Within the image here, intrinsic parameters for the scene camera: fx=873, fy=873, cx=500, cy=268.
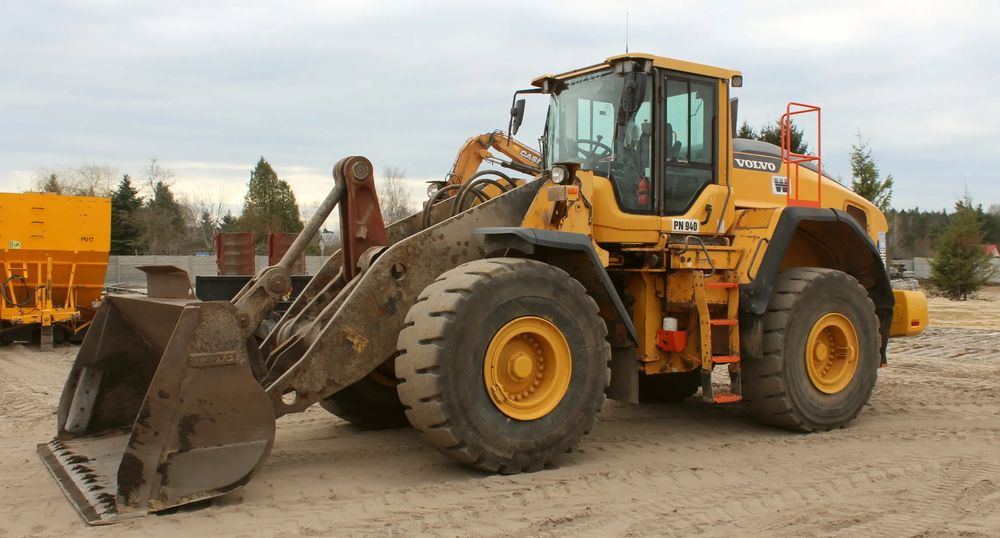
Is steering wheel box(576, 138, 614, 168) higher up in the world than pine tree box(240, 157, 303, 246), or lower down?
lower down

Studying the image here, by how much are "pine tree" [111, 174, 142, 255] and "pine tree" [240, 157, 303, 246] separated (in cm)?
562

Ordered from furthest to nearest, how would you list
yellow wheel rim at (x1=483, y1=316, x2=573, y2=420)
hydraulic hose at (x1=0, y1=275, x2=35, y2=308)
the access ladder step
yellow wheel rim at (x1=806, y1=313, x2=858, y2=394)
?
hydraulic hose at (x1=0, y1=275, x2=35, y2=308) → yellow wheel rim at (x1=806, y1=313, x2=858, y2=394) → the access ladder step → yellow wheel rim at (x1=483, y1=316, x2=573, y2=420)

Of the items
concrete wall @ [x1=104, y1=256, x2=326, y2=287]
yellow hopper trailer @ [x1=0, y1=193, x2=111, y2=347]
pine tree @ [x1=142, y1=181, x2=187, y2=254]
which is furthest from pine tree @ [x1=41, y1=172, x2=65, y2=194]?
yellow hopper trailer @ [x1=0, y1=193, x2=111, y2=347]

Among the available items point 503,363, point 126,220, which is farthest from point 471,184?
point 126,220

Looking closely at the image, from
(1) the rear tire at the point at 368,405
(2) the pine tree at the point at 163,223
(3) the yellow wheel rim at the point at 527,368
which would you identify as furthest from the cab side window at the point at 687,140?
(2) the pine tree at the point at 163,223

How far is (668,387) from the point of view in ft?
28.3

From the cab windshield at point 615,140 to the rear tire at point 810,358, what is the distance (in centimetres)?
145

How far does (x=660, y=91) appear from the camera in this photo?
22.5ft

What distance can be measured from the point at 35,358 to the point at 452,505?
11291mm

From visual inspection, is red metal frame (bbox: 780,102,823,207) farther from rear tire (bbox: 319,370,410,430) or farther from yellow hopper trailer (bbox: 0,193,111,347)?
yellow hopper trailer (bbox: 0,193,111,347)

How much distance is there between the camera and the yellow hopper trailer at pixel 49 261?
14602 millimetres

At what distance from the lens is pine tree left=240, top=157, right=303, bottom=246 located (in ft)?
155

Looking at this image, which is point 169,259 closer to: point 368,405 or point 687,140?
point 368,405

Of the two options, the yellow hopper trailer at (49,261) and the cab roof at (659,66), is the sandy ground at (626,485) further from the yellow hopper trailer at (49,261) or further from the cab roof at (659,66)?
the yellow hopper trailer at (49,261)
